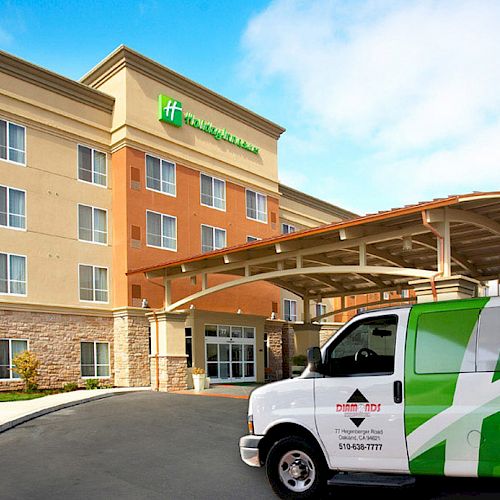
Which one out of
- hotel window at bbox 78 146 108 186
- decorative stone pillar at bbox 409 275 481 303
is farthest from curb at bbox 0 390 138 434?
hotel window at bbox 78 146 108 186

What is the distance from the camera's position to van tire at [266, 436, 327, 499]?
6.93 meters

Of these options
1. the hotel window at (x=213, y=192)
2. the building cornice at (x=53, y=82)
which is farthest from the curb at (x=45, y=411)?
the building cornice at (x=53, y=82)

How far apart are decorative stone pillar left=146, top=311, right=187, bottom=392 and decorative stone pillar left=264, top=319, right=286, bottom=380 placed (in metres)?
10.0

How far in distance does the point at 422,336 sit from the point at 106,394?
18.1 metres

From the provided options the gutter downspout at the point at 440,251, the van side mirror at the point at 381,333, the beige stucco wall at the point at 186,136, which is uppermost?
the beige stucco wall at the point at 186,136

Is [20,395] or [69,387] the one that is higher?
[20,395]

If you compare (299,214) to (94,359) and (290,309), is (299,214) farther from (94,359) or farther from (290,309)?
(94,359)

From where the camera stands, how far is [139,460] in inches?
389

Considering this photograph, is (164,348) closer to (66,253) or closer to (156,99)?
(66,253)

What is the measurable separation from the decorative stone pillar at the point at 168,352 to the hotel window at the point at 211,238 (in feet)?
24.4

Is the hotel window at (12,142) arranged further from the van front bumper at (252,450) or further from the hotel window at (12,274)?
the van front bumper at (252,450)

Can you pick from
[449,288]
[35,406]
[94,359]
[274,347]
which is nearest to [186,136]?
[94,359]

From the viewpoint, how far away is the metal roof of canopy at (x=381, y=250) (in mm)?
15352

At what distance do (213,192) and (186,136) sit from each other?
11.4 ft
